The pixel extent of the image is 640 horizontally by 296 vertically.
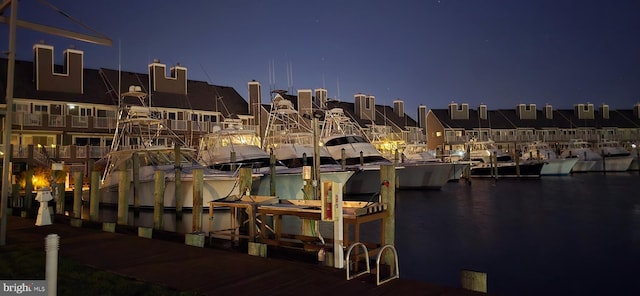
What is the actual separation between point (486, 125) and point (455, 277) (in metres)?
76.4

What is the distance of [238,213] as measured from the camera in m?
16.1

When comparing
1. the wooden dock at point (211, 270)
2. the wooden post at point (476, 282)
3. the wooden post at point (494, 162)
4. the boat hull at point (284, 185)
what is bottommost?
the wooden dock at point (211, 270)

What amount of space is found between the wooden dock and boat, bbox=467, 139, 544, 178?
52.0 m

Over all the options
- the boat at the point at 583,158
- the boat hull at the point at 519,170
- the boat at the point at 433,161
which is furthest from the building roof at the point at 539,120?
the boat at the point at 433,161

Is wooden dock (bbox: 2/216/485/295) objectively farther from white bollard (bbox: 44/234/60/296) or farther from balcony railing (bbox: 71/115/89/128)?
balcony railing (bbox: 71/115/89/128)

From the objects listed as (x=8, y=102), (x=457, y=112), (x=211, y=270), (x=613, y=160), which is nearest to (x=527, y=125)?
(x=457, y=112)

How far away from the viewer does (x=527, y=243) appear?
1912 centimetres

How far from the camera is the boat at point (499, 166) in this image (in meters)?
60.8

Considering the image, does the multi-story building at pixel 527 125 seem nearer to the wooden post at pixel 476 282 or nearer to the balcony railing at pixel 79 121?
the balcony railing at pixel 79 121

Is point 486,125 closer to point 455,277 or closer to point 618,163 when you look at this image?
point 618,163

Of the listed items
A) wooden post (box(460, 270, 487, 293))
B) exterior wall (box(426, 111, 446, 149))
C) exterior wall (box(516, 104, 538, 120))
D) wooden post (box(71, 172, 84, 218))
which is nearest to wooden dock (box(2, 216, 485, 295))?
wooden post (box(460, 270, 487, 293))

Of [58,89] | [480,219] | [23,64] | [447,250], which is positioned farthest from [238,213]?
[23,64]

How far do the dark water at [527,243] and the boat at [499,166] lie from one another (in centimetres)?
2540

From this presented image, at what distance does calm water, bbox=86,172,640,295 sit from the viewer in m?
13.9
